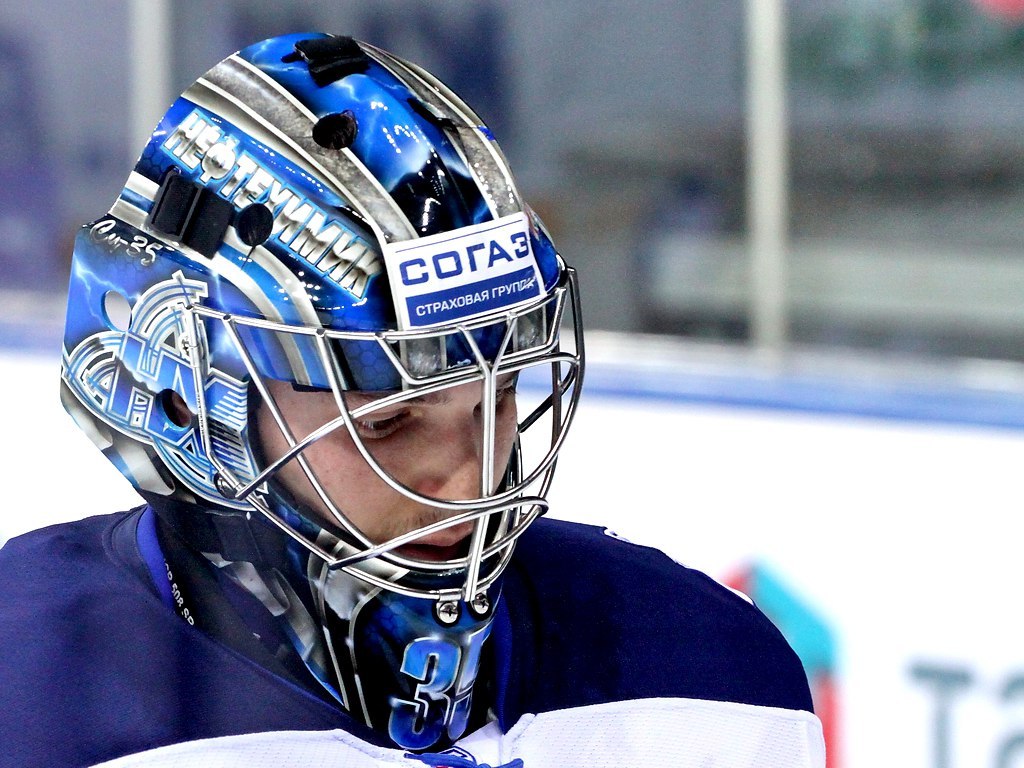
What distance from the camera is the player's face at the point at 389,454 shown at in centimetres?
100

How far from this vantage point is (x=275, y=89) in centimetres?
102

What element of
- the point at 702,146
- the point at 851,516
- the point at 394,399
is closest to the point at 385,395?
the point at 394,399

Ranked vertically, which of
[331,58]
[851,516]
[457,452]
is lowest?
[851,516]

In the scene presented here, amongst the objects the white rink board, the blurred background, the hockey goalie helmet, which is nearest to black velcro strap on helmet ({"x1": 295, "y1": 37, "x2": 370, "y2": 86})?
the hockey goalie helmet

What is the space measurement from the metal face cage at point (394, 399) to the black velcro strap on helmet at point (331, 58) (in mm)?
176

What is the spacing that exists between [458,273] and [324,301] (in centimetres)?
9

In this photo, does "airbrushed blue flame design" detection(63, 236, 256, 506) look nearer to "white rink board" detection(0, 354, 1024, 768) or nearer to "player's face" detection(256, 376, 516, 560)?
"player's face" detection(256, 376, 516, 560)

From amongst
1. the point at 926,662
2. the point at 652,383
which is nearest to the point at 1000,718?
the point at 926,662

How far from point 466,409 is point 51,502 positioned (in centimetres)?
106

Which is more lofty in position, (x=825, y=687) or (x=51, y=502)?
(x=51, y=502)

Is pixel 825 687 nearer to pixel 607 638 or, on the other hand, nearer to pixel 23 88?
pixel 607 638

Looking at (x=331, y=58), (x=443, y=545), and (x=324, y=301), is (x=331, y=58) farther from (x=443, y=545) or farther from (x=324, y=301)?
(x=443, y=545)

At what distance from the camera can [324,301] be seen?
3.17 feet

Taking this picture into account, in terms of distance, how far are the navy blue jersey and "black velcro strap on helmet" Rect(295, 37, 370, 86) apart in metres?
0.36
